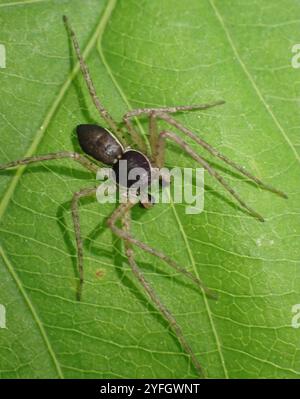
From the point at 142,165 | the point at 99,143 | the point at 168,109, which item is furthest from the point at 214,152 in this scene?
the point at 99,143

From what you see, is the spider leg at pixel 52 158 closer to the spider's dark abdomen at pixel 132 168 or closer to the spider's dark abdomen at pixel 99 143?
the spider's dark abdomen at pixel 99 143

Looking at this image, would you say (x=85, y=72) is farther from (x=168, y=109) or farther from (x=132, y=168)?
(x=132, y=168)

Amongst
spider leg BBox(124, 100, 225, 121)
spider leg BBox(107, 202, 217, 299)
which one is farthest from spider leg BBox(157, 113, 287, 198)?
spider leg BBox(107, 202, 217, 299)

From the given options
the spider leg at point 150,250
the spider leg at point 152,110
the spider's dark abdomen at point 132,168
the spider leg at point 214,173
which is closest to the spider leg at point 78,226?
the spider leg at point 150,250

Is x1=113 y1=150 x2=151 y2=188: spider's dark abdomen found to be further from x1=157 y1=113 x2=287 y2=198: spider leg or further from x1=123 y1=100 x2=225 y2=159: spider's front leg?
x1=157 y1=113 x2=287 y2=198: spider leg

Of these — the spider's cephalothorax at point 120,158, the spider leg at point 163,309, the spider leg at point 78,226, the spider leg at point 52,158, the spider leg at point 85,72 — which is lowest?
the spider leg at point 163,309
